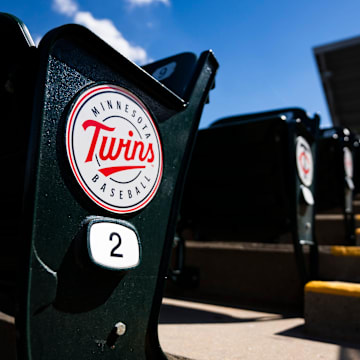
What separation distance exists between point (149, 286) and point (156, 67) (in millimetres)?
758

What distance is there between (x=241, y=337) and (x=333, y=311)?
0.35 m

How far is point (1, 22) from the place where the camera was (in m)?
0.74

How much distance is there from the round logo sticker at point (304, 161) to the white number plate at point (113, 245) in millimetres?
1134

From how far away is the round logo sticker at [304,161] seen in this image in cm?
173

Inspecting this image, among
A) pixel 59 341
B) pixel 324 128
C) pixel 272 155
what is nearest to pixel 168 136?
Result: pixel 59 341

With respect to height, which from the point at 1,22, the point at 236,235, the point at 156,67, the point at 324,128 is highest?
the point at 324,128

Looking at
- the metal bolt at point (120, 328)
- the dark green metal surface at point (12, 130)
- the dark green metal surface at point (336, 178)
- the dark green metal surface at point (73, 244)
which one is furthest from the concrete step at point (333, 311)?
the dark green metal surface at point (336, 178)

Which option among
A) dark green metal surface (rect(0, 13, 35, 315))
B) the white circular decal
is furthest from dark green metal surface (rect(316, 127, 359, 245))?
dark green metal surface (rect(0, 13, 35, 315))

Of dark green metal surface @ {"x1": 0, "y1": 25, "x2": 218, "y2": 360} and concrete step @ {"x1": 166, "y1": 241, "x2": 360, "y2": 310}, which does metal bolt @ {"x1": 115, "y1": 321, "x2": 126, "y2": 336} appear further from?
concrete step @ {"x1": 166, "y1": 241, "x2": 360, "y2": 310}

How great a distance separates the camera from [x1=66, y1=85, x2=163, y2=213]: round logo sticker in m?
0.74

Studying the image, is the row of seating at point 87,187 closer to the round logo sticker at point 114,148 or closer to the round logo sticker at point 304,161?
the round logo sticker at point 114,148

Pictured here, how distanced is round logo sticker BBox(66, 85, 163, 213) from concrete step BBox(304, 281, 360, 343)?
0.85 metres

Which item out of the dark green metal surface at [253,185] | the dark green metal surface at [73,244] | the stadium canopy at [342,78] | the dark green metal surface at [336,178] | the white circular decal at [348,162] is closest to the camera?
the dark green metal surface at [73,244]

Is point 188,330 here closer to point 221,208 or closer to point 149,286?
point 149,286
